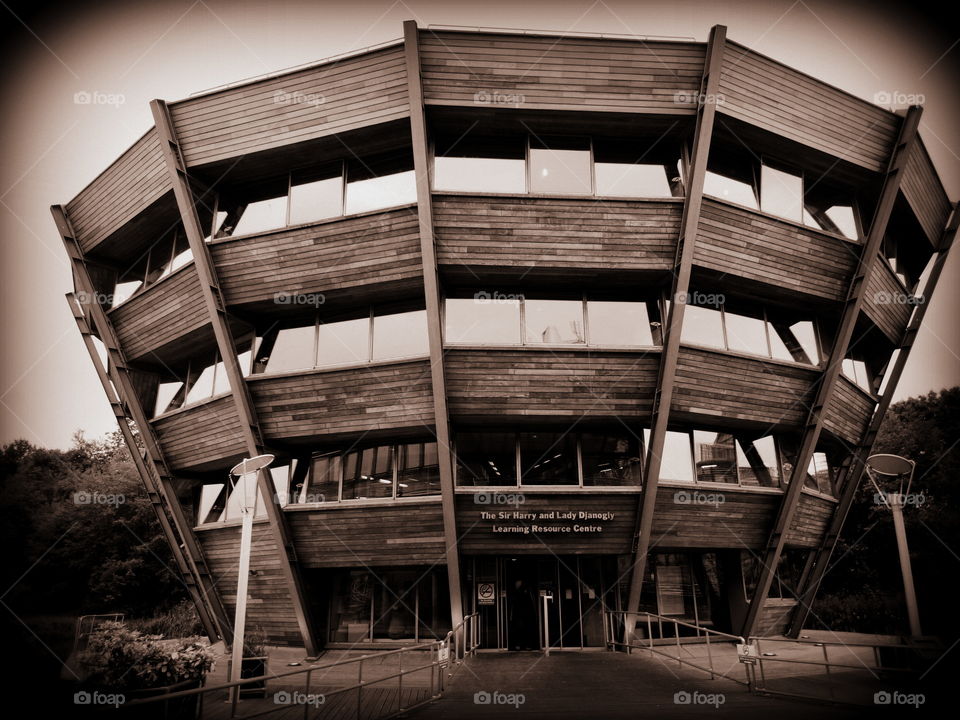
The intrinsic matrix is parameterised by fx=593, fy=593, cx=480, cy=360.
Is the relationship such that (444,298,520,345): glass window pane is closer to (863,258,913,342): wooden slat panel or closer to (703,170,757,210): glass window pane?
(703,170,757,210): glass window pane

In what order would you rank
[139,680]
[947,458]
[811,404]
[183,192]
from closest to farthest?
[139,680] → [183,192] → [811,404] → [947,458]

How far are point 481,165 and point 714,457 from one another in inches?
410

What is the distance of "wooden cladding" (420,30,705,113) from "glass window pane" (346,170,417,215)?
236 cm

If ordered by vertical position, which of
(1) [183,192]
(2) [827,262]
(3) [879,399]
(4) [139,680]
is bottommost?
(4) [139,680]

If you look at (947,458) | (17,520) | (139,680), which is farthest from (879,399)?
(17,520)

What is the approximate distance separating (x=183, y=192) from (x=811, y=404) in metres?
17.7

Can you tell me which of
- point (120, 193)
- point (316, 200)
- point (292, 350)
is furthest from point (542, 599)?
point (120, 193)

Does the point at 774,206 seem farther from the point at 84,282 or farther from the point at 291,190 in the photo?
the point at 84,282

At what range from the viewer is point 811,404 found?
16.4 meters

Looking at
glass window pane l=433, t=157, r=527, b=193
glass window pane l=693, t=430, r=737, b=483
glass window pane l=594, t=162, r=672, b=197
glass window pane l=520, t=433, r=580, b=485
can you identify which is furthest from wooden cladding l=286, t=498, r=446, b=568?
glass window pane l=594, t=162, r=672, b=197

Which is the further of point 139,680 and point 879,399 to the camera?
point 879,399

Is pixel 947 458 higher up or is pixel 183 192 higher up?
pixel 183 192

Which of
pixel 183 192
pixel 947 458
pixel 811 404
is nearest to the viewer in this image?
pixel 183 192

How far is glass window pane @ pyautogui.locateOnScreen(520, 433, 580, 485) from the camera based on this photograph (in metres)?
16.1
